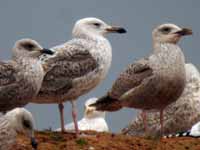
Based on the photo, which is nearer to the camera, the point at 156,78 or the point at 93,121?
the point at 156,78

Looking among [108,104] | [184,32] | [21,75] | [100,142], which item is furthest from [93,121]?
[21,75]

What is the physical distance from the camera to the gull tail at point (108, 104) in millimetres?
16516

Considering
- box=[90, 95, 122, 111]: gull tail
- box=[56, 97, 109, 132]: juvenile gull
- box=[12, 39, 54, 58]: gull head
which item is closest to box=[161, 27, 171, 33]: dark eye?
box=[90, 95, 122, 111]: gull tail

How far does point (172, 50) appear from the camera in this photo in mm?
16062

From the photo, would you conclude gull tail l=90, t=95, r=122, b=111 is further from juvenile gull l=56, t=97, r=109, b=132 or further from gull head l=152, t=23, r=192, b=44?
juvenile gull l=56, t=97, r=109, b=132

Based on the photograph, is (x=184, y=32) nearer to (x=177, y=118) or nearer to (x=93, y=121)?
(x=177, y=118)

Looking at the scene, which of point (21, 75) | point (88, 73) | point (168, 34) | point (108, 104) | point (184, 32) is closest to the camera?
point (21, 75)

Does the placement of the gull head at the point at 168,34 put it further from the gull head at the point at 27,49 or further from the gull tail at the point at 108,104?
the gull head at the point at 27,49

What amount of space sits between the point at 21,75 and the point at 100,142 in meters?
1.36

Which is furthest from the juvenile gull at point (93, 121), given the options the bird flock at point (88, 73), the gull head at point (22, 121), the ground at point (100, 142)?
the gull head at point (22, 121)

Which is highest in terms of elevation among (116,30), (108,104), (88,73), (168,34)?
(116,30)

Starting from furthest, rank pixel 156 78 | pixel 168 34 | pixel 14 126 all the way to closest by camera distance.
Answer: pixel 168 34 < pixel 156 78 < pixel 14 126

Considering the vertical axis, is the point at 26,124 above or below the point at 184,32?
below

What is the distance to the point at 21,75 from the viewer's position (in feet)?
47.1
